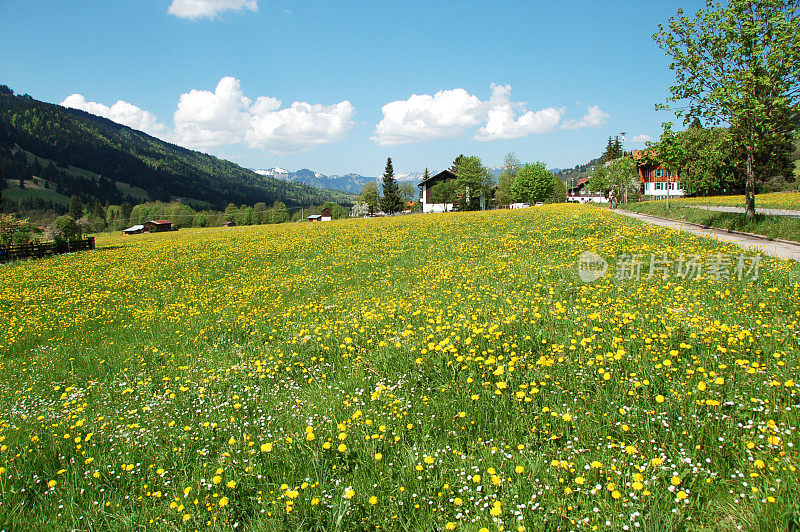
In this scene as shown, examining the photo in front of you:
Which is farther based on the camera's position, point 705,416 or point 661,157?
point 661,157

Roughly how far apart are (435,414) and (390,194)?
108 metres

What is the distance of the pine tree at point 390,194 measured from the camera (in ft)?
361

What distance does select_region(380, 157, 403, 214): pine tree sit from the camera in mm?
110000

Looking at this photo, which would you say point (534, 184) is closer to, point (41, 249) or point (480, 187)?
point (480, 187)

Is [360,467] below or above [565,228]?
below

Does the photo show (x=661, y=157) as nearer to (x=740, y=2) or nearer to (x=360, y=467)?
(x=740, y=2)

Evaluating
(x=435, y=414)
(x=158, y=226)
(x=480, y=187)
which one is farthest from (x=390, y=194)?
(x=435, y=414)

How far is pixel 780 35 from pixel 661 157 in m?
6.80

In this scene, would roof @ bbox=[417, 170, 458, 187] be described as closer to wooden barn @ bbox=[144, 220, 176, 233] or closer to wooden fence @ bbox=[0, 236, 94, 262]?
wooden fence @ bbox=[0, 236, 94, 262]

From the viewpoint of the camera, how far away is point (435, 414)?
4.88 meters

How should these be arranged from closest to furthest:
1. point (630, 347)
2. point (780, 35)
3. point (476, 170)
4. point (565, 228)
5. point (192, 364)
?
point (630, 347) → point (192, 364) → point (780, 35) → point (565, 228) → point (476, 170)

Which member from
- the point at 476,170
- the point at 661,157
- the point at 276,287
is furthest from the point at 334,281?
the point at 476,170

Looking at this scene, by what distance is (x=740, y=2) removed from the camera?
762 inches

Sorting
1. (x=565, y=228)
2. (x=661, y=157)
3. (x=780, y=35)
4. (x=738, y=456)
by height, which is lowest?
(x=738, y=456)
